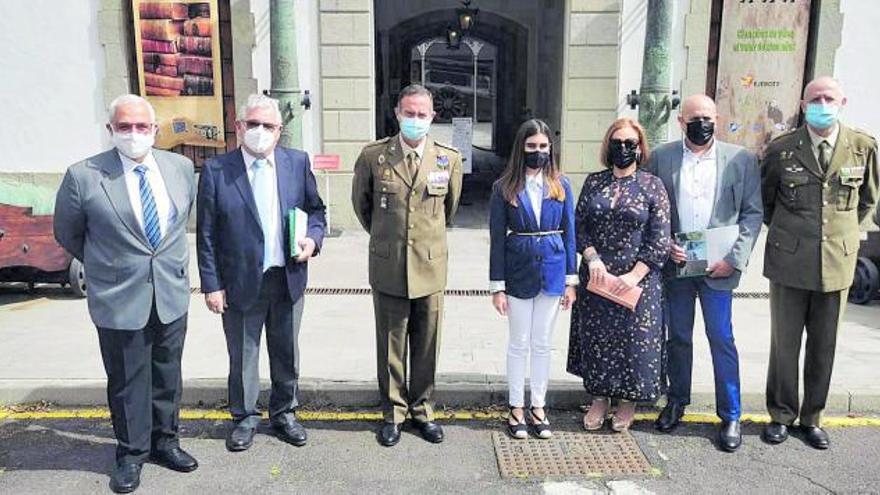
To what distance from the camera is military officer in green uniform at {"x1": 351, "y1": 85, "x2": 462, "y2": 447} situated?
14.0 ft

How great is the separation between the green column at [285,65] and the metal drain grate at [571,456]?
5.96 metres

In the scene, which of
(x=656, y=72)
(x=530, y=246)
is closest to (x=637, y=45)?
(x=656, y=72)

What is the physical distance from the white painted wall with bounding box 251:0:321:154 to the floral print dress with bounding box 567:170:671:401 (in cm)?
654

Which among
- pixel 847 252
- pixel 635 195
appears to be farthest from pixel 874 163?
pixel 635 195

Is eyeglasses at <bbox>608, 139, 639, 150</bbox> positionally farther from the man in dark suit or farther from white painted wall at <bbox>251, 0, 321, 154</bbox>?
white painted wall at <bbox>251, 0, 321, 154</bbox>

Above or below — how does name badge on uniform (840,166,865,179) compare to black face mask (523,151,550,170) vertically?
below

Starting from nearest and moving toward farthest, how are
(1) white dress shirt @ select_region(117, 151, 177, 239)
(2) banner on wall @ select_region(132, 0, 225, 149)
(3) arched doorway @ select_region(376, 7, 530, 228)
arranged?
(1) white dress shirt @ select_region(117, 151, 177, 239), (2) banner on wall @ select_region(132, 0, 225, 149), (3) arched doorway @ select_region(376, 7, 530, 228)

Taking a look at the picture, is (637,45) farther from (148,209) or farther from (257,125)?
(148,209)

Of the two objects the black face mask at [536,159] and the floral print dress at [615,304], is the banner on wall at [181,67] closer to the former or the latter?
the black face mask at [536,159]

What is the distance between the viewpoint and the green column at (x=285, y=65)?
9.20 metres

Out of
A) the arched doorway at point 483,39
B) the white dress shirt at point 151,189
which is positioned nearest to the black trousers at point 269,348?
the white dress shirt at point 151,189

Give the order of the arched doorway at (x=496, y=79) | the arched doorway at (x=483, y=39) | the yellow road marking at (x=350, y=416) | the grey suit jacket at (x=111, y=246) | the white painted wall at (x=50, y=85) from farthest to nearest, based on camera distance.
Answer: the arched doorway at (x=483, y=39) → the arched doorway at (x=496, y=79) → the white painted wall at (x=50, y=85) → the yellow road marking at (x=350, y=416) → the grey suit jacket at (x=111, y=246)

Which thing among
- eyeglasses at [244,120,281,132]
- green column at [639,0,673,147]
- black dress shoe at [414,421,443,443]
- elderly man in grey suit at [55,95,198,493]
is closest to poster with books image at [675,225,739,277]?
black dress shoe at [414,421,443,443]

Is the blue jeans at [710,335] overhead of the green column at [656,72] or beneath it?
beneath
